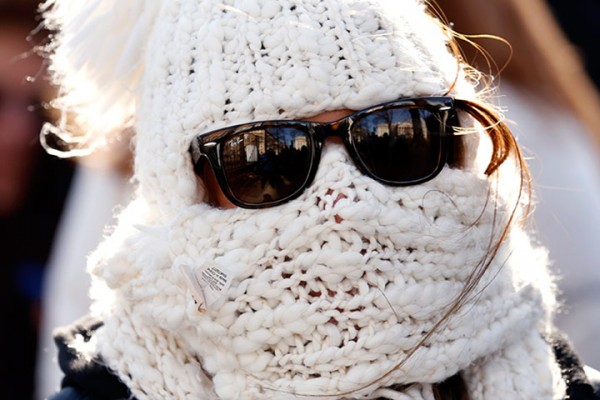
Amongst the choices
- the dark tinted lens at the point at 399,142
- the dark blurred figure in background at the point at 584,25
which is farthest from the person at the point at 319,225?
the dark blurred figure in background at the point at 584,25

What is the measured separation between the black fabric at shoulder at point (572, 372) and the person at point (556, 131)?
1.23 ft

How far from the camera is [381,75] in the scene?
47.0 inches

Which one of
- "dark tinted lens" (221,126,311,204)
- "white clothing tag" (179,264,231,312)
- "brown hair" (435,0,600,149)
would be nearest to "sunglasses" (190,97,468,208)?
"dark tinted lens" (221,126,311,204)

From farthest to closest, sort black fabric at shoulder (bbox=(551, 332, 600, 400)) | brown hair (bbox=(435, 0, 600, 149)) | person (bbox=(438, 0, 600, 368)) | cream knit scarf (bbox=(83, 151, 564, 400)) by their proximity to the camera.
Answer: brown hair (bbox=(435, 0, 600, 149)) < person (bbox=(438, 0, 600, 368)) < black fabric at shoulder (bbox=(551, 332, 600, 400)) < cream knit scarf (bbox=(83, 151, 564, 400))

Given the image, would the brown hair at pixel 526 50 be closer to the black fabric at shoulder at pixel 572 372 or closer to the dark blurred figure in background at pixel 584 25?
the dark blurred figure in background at pixel 584 25

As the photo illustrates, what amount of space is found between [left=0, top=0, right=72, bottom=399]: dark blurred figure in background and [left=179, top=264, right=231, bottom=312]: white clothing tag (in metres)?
1.46

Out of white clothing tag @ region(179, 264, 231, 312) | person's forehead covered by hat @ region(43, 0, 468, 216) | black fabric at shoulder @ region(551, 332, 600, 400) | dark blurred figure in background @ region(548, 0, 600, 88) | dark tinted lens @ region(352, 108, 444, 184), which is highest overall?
person's forehead covered by hat @ region(43, 0, 468, 216)

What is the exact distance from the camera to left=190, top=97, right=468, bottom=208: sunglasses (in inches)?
45.5

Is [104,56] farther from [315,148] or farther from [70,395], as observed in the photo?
[70,395]

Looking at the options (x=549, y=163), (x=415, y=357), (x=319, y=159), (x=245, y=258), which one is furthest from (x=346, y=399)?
(x=549, y=163)

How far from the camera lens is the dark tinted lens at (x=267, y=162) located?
3.78 ft

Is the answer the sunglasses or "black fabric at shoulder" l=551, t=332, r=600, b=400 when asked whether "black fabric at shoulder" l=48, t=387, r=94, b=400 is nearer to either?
the sunglasses

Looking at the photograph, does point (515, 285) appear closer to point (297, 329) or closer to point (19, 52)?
point (297, 329)

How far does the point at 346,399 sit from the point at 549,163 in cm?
102
